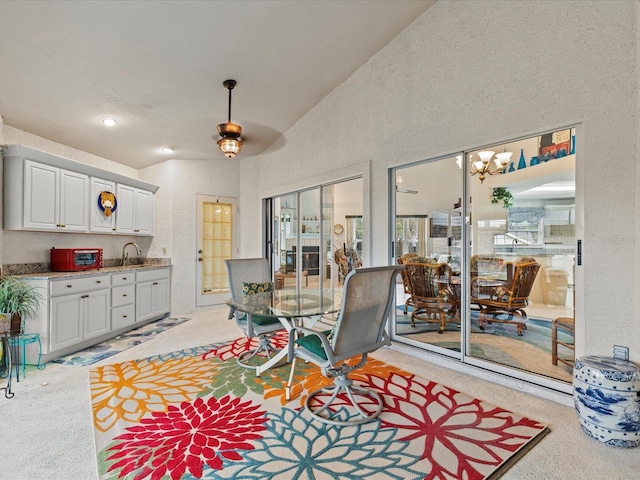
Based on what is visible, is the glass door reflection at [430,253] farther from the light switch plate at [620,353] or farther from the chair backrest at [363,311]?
the chair backrest at [363,311]

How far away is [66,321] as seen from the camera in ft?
11.8

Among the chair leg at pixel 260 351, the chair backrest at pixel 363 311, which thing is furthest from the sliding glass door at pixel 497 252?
the chair leg at pixel 260 351

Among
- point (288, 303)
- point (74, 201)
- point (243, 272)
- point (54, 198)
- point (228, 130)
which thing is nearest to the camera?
point (288, 303)

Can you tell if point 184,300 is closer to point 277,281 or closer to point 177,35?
point 277,281

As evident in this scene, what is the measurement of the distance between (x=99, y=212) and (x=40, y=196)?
2.87ft

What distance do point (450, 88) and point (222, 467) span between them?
11.4 ft

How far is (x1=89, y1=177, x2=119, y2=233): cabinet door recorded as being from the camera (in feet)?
14.5

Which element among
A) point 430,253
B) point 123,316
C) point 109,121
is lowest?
point 123,316

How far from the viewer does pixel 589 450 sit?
6.34 feet

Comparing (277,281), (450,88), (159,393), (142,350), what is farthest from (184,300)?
(450,88)

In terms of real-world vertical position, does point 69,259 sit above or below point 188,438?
above

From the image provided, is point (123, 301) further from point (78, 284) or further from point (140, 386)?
point (140, 386)

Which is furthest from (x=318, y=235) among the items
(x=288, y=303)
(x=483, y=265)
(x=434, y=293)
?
(x=483, y=265)

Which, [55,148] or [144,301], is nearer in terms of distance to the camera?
[55,148]
